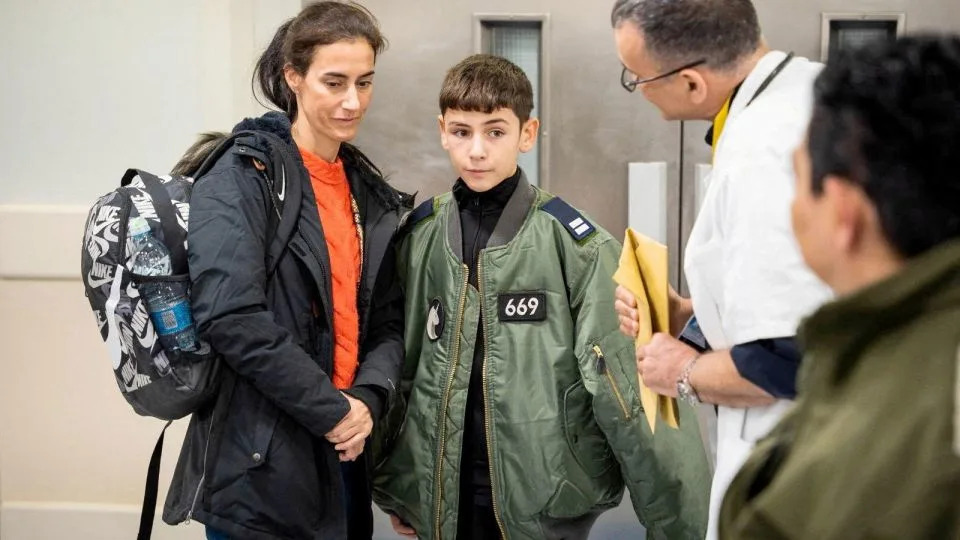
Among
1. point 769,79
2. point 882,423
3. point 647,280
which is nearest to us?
point 882,423

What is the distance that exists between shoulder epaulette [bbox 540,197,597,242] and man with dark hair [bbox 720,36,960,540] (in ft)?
3.96

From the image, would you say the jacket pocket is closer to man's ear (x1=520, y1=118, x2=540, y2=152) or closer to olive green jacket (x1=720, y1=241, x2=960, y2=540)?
man's ear (x1=520, y1=118, x2=540, y2=152)

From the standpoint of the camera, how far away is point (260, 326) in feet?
6.65

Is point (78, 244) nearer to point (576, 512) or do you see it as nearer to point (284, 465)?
point (284, 465)

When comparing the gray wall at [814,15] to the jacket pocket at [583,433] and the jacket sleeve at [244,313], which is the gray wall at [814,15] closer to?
the jacket pocket at [583,433]

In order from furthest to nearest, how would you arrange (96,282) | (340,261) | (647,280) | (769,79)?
(340,261), (96,282), (647,280), (769,79)

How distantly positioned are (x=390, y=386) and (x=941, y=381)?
1.43 meters

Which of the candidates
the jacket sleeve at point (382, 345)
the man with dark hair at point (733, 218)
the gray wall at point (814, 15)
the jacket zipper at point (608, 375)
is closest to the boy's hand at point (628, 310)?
the man with dark hair at point (733, 218)

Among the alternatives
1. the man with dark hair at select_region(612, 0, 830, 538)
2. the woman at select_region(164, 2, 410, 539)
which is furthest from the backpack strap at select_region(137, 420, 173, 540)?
the man with dark hair at select_region(612, 0, 830, 538)

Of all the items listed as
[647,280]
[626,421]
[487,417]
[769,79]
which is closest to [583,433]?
[626,421]

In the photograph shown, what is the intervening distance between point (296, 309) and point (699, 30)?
93 cm

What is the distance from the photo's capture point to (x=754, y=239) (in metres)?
1.57

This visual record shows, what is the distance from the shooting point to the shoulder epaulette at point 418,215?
7.86ft

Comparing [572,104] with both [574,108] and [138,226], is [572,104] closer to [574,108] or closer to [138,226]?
[574,108]
